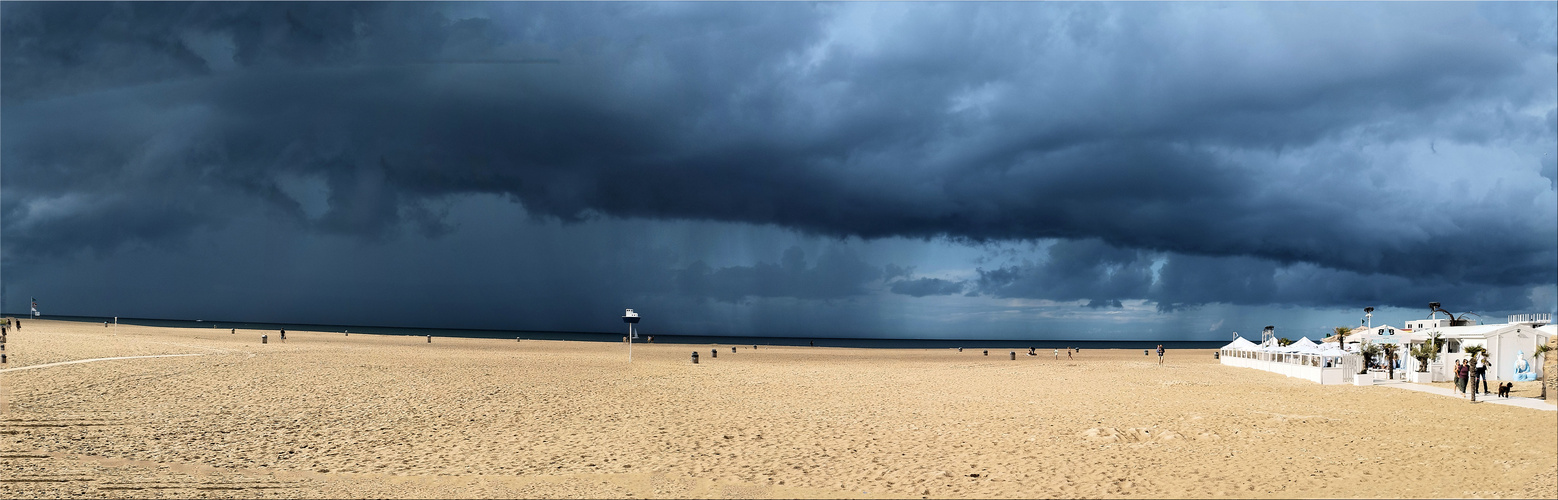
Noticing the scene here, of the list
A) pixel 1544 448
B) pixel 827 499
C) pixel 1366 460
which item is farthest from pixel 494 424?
pixel 1544 448

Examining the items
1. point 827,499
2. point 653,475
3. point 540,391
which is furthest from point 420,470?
point 540,391

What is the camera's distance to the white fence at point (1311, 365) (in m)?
27.1

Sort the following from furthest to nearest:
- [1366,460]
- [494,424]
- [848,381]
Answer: [848,381], [494,424], [1366,460]

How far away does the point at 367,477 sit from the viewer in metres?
10.3

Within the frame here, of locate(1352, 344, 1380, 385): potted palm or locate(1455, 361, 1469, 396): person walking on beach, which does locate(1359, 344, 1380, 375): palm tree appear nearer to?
locate(1352, 344, 1380, 385): potted palm

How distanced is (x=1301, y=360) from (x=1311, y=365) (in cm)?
204

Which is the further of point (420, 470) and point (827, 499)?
point (420, 470)

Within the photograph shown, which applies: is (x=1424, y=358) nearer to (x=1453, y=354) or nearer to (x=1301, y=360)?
(x=1453, y=354)

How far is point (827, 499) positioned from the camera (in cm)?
955

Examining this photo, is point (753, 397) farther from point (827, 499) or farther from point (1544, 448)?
point (1544, 448)

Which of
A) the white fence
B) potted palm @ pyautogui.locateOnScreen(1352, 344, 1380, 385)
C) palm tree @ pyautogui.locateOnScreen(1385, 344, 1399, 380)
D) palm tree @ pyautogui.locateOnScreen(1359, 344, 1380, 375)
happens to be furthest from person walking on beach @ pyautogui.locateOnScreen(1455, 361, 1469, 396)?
palm tree @ pyautogui.locateOnScreen(1359, 344, 1380, 375)

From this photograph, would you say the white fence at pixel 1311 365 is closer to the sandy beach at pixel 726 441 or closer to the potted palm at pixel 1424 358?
the potted palm at pixel 1424 358

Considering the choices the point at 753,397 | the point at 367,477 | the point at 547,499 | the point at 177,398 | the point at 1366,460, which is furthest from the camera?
the point at 753,397

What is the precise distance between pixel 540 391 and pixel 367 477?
10.5m
